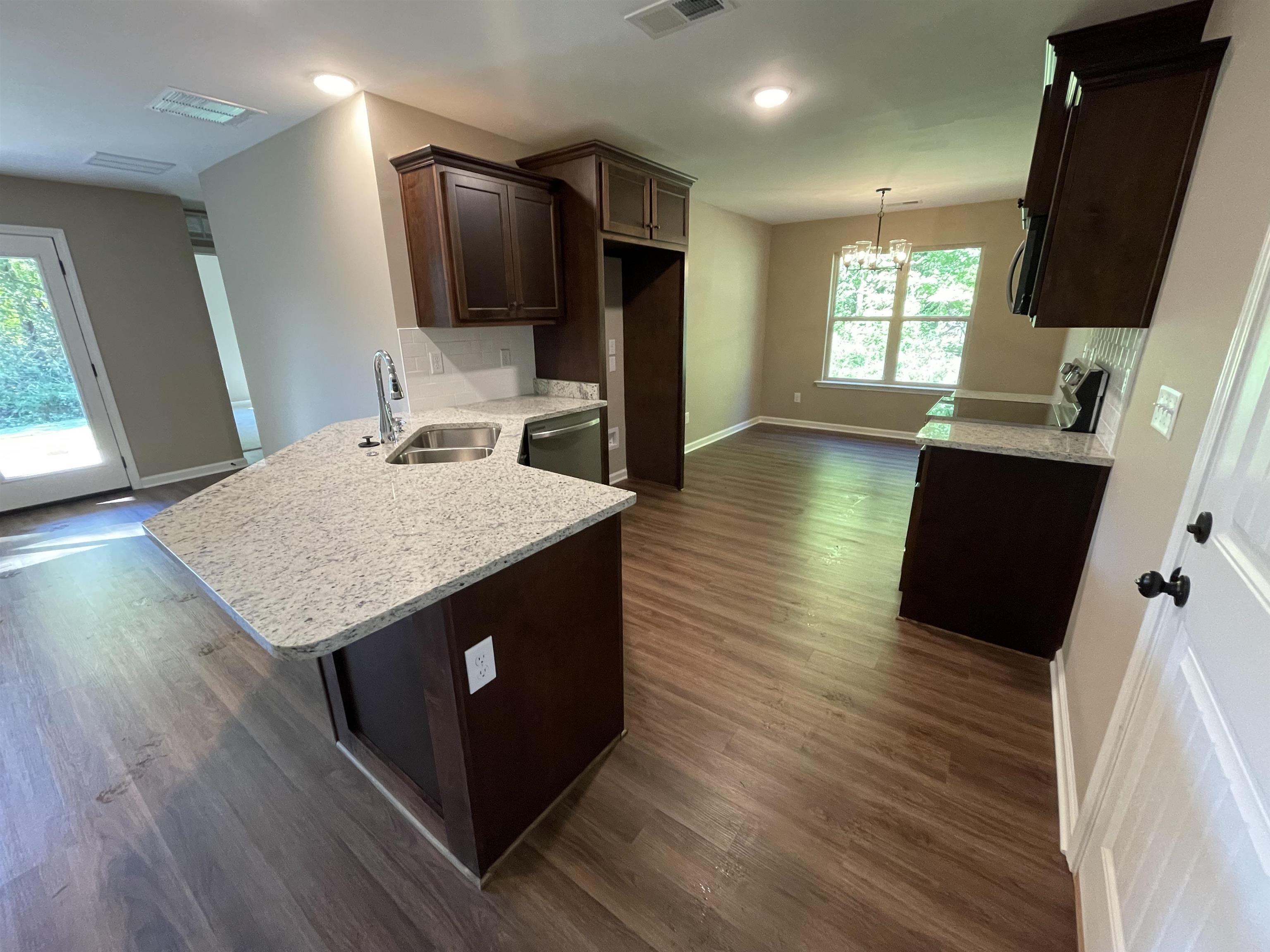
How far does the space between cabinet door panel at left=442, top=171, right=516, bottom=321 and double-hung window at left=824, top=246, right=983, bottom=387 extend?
12.9ft

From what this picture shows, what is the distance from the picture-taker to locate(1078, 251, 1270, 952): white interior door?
2.20 ft

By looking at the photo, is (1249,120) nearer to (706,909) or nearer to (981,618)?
(981,618)

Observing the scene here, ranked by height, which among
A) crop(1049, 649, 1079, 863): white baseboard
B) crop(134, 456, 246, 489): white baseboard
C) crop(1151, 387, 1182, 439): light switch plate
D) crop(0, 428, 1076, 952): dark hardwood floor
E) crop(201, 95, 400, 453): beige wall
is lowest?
crop(0, 428, 1076, 952): dark hardwood floor

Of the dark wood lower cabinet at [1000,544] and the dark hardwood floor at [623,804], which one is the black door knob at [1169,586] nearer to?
the dark hardwood floor at [623,804]

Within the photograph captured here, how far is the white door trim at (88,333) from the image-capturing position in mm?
3740

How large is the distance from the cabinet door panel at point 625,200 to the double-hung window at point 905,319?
293 centimetres

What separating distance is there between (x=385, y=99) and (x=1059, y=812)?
3971 mm

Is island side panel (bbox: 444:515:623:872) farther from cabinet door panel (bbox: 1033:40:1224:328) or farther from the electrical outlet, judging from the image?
cabinet door panel (bbox: 1033:40:1224:328)

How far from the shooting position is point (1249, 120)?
3.99 feet

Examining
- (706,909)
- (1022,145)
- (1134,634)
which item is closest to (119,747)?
(706,909)

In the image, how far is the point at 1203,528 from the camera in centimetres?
94

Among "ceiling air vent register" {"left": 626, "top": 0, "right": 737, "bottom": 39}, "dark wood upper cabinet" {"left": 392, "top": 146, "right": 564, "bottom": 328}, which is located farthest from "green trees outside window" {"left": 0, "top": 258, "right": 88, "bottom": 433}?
"ceiling air vent register" {"left": 626, "top": 0, "right": 737, "bottom": 39}

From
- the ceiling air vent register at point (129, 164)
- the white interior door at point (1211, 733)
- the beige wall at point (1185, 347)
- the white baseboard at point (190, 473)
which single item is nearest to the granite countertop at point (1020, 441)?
the beige wall at point (1185, 347)

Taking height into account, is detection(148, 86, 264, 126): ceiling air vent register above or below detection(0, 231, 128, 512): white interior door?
above
